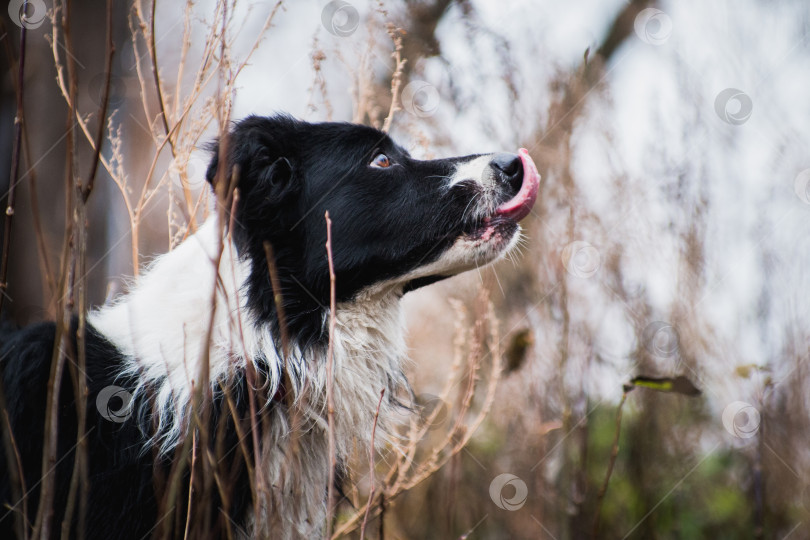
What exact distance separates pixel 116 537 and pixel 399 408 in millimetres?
1214

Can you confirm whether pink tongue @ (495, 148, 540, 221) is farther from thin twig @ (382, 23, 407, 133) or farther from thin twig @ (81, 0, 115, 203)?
thin twig @ (81, 0, 115, 203)

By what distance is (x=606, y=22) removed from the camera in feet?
18.5

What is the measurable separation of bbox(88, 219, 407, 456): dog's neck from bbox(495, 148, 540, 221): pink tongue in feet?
1.90

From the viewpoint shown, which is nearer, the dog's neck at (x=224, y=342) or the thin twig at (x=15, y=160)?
the thin twig at (x=15, y=160)

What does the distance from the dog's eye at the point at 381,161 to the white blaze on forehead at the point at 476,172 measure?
0.95 feet

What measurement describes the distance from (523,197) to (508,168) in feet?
0.45

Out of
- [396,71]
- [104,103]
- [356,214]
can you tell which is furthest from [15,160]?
[396,71]

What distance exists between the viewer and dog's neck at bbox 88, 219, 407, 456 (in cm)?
233

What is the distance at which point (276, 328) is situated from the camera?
245 cm

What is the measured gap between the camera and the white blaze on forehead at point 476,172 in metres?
2.66

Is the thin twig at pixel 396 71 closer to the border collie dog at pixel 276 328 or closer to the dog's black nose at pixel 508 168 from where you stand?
the border collie dog at pixel 276 328

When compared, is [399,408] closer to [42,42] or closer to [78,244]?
[78,244]

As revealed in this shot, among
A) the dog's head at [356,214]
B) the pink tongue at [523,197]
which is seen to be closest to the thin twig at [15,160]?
the dog's head at [356,214]

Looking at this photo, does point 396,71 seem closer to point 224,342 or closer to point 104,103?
point 224,342
